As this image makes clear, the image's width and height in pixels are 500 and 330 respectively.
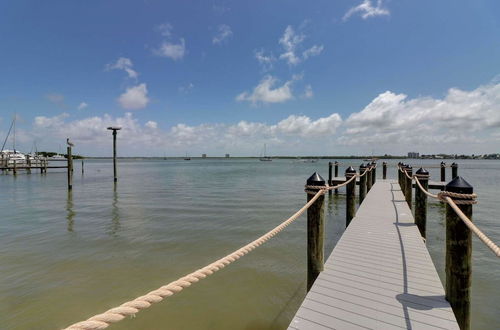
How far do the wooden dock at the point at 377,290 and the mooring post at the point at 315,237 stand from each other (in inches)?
8.4

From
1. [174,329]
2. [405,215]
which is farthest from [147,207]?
[405,215]

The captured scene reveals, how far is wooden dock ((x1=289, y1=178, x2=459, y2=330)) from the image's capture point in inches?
111

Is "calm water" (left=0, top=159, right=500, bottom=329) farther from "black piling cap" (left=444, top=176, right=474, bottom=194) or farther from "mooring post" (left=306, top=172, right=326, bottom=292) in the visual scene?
"black piling cap" (left=444, top=176, right=474, bottom=194)

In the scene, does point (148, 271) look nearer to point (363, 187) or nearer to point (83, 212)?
point (83, 212)

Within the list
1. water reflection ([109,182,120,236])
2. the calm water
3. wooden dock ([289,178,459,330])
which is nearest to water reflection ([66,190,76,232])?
the calm water

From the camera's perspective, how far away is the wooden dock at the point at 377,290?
9.25 ft

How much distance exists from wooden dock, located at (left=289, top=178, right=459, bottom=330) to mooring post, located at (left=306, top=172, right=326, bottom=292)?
0.70ft

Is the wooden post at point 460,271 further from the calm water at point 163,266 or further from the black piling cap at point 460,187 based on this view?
the calm water at point 163,266

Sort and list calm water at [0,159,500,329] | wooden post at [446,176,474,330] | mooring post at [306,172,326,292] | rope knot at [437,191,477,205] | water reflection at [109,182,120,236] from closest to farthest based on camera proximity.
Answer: wooden post at [446,176,474,330] < rope knot at [437,191,477,205] < mooring post at [306,172,326,292] < calm water at [0,159,500,329] < water reflection at [109,182,120,236]

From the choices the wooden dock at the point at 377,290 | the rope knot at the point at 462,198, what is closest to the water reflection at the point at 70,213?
the wooden dock at the point at 377,290

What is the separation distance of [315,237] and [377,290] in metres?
1.18

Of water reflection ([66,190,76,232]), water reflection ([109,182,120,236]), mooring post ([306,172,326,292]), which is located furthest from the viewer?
water reflection ([66,190,76,232])

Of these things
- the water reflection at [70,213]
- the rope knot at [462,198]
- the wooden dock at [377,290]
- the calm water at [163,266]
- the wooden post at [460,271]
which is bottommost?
the calm water at [163,266]

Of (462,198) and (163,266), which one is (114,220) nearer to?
(163,266)
